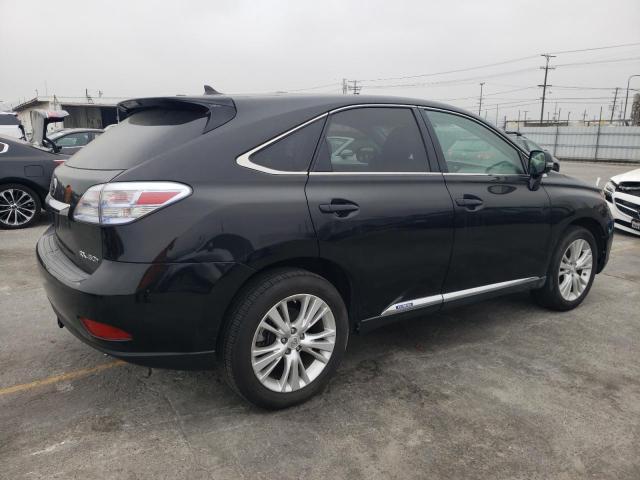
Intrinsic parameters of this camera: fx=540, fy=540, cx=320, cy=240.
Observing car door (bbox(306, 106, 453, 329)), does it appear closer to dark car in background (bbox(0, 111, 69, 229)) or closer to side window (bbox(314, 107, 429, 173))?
side window (bbox(314, 107, 429, 173))

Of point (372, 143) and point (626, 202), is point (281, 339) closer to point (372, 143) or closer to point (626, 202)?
point (372, 143)

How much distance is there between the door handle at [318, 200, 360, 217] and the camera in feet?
9.18

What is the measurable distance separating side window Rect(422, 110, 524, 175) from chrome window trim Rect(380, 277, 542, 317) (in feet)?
2.60

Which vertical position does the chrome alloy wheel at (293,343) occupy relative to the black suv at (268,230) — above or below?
below

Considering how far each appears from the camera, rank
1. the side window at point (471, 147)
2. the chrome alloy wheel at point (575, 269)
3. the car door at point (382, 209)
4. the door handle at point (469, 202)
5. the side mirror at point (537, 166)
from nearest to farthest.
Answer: the car door at point (382, 209), the door handle at point (469, 202), the side window at point (471, 147), the side mirror at point (537, 166), the chrome alloy wheel at point (575, 269)

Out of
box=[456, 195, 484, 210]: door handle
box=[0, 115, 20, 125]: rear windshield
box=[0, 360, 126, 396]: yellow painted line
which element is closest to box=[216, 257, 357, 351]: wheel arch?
box=[456, 195, 484, 210]: door handle

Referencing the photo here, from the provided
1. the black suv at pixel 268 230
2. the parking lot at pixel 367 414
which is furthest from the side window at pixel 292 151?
the parking lot at pixel 367 414

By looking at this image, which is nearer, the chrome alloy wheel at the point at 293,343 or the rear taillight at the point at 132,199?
the rear taillight at the point at 132,199

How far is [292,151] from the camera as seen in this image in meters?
2.81

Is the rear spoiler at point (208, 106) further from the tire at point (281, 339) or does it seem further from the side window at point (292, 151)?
the tire at point (281, 339)

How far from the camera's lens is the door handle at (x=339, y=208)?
2.80 metres

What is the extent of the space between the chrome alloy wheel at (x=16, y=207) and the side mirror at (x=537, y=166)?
22.4 ft

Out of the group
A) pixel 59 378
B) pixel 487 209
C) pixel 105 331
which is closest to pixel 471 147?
pixel 487 209

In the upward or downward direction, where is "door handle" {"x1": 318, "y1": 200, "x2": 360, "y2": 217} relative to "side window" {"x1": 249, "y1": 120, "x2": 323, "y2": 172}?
downward
